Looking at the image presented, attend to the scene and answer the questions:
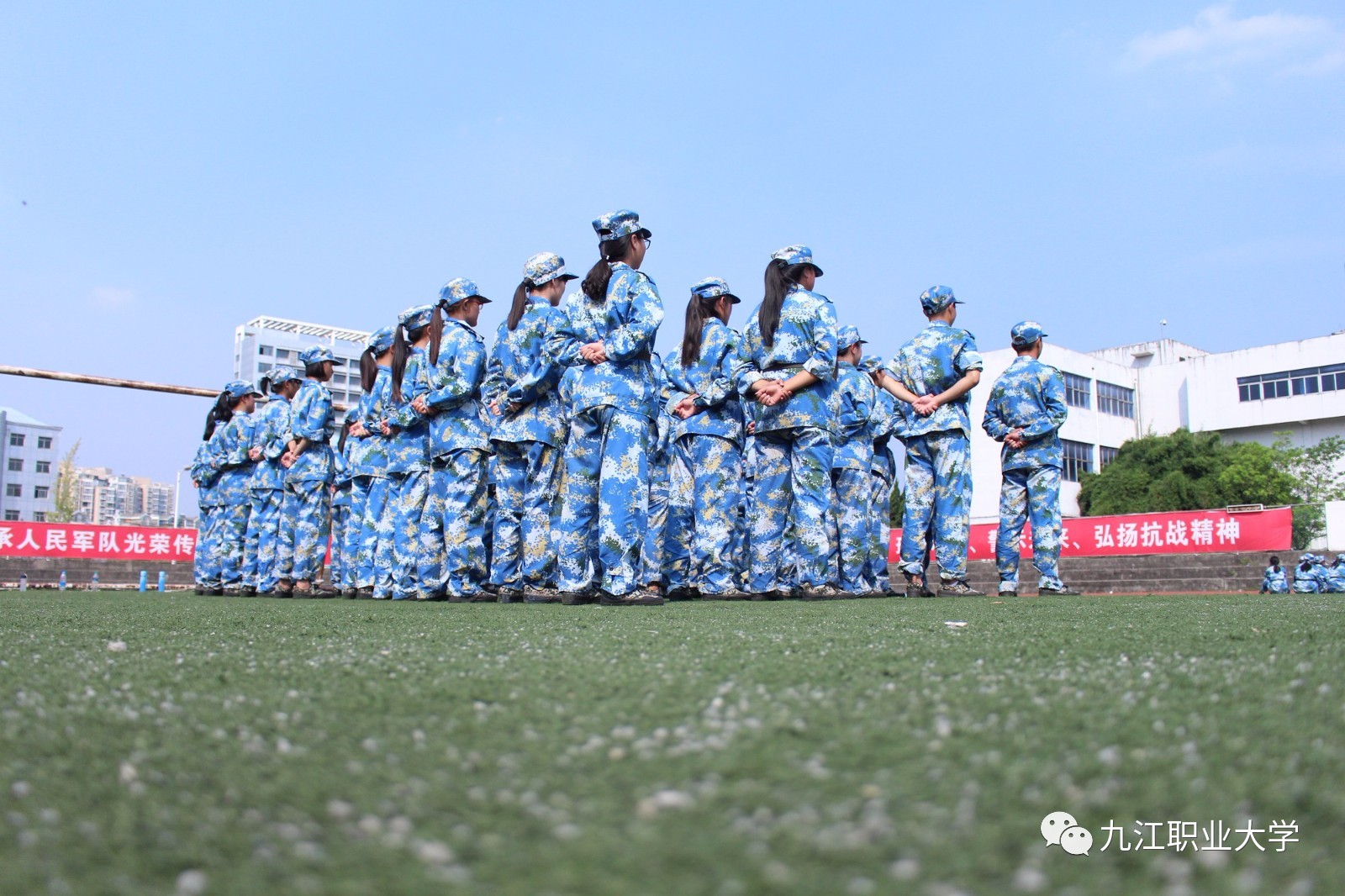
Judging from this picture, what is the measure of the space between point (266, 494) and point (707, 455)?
5.01m

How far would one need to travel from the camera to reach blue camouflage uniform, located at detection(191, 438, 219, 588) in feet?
37.1

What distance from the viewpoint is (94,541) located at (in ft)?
82.4

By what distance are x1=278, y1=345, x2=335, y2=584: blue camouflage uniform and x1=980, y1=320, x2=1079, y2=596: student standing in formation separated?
5.97 meters

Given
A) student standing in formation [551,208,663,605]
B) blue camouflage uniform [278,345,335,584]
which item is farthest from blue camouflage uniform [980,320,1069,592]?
blue camouflage uniform [278,345,335,584]

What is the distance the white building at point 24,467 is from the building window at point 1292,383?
9282 centimetres

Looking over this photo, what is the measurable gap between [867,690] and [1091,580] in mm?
16233

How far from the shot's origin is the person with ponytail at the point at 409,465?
292 inches

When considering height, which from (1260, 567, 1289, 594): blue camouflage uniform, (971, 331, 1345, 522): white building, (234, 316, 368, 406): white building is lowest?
(1260, 567, 1289, 594): blue camouflage uniform

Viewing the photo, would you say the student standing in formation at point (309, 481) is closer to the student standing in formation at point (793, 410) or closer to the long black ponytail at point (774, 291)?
the student standing in formation at point (793, 410)

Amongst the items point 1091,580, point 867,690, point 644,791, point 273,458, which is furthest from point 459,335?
point 1091,580

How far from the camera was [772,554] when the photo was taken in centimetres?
660

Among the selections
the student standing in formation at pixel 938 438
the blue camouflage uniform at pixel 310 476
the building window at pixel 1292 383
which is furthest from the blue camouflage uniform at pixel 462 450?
the building window at pixel 1292 383

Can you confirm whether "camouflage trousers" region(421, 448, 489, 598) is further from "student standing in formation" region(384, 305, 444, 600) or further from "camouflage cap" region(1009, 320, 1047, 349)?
"camouflage cap" region(1009, 320, 1047, 349)

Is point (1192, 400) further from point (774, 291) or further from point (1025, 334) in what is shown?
point (774, 291)
